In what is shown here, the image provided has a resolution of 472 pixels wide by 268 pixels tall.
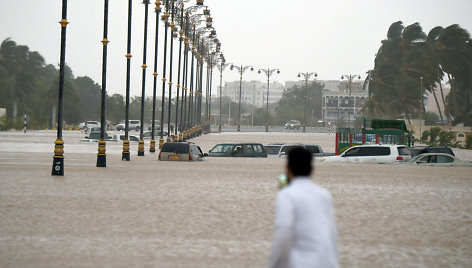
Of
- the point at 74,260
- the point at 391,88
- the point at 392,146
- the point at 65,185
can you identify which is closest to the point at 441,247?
the point at 74,260

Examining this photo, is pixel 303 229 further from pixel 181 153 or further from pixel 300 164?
pixel 181 153

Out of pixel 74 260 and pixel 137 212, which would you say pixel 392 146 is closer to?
pixel 137 212

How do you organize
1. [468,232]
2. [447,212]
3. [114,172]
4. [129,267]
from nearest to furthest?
1. [129,267]
2. [468,232]
3. [447,212]
4. [114,172]

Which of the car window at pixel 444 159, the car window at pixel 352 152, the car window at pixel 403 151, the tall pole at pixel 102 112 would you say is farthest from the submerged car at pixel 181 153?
the car window at pixel 444 159

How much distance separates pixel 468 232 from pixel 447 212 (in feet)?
10.3

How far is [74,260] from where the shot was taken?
980cm

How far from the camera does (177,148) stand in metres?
38.8

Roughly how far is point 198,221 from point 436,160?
26.5 m

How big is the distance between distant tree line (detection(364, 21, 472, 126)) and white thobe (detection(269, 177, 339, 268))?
98.2 meters

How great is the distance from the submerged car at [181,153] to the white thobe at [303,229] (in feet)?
109

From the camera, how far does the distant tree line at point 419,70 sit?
10462 cm

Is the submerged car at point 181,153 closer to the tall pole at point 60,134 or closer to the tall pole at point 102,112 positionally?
the tall pole at point 102,112

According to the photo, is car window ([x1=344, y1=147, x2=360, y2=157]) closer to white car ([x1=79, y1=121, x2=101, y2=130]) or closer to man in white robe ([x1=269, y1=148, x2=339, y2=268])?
man in white robe ([x1=269, y1=148, x2=339, y2=268])

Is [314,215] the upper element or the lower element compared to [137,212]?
upper
